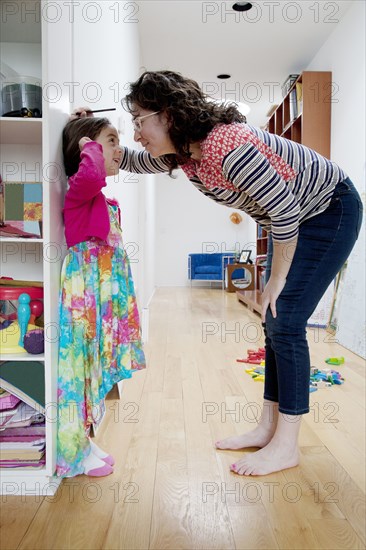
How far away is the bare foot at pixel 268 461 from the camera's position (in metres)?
1.41

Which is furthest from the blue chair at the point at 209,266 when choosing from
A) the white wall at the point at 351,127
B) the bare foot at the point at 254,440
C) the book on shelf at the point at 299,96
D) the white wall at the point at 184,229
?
the bare foot at the point at 254,440

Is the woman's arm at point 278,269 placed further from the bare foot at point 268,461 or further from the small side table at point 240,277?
the small side table at point 240,277

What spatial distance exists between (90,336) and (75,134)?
0.58 m

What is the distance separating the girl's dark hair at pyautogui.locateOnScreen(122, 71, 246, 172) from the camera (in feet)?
3.84

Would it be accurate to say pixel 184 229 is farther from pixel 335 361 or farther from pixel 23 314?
pixel 23 314

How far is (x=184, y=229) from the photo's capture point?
29.1 feet

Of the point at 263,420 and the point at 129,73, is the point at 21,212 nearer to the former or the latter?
the point at 263,420

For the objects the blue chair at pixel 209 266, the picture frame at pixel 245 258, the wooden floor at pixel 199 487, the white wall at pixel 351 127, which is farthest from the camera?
the blue chair at pixel 209 266

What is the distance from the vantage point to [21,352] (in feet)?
4.36

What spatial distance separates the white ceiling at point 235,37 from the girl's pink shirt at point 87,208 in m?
3.07

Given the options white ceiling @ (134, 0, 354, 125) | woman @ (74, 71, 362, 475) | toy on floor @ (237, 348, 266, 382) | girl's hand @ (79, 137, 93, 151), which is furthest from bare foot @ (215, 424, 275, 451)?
white ceiling @ (134, 0, 354, 125)

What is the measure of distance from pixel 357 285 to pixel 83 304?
232 centimetres

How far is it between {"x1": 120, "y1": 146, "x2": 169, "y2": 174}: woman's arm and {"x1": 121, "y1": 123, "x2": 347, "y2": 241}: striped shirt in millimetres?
203

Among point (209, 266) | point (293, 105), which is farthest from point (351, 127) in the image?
point (209, 266)
